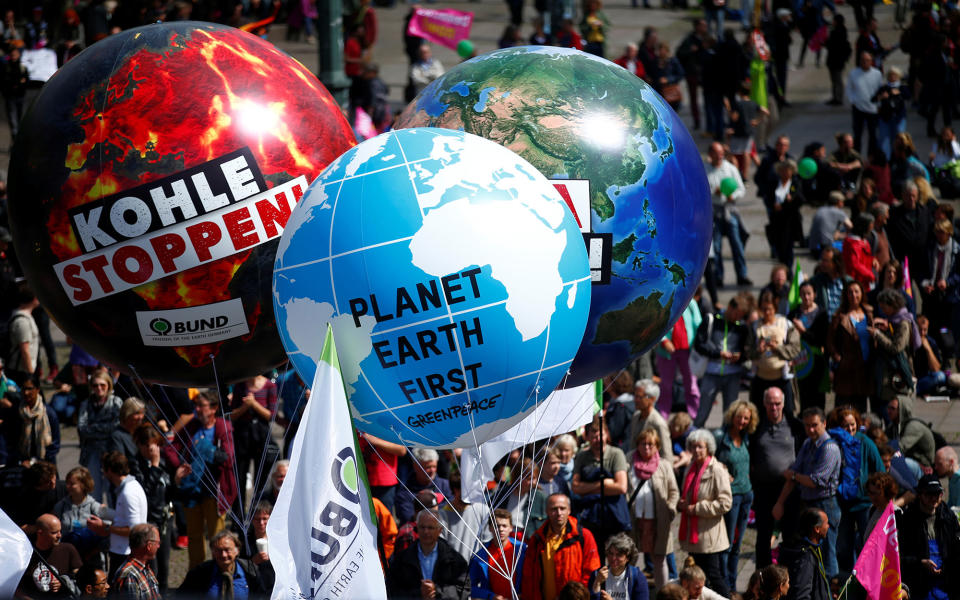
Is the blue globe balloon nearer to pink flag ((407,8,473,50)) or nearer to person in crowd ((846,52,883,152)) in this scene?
pink flag ((407,8,473,50))

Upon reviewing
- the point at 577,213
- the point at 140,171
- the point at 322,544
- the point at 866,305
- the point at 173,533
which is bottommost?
the point at 173,533

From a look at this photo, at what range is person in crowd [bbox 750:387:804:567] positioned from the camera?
11.6 metres

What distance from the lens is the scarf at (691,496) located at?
1101 centimetres

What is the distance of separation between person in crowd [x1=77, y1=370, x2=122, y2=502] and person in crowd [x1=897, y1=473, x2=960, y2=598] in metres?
6.82

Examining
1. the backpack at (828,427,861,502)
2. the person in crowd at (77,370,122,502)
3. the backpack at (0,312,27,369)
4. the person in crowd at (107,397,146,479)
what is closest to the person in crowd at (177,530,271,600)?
the person in crowd at (107,397,146,479)

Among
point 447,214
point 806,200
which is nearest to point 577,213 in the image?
point 447,214

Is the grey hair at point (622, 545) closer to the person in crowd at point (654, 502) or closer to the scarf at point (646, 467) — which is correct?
the person in crowd at point (654, 502)

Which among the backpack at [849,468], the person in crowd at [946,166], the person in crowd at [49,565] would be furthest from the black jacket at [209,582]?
the person in crowd at [946,166]

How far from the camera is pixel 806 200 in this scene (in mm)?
20141

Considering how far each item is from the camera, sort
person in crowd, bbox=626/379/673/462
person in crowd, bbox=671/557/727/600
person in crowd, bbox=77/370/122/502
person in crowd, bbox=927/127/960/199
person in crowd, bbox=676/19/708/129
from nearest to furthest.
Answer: person in crowd, bbox=671/557/727/600 → person in crowd, bbox=626/379/673/462 → person in crowd, bbox=77/370/122/502 → person in crowd, bbox=927/127/960/199 → person in crowd, bbox=676/19/708/129

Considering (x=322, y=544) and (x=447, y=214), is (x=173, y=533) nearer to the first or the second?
(x=322, y=544)

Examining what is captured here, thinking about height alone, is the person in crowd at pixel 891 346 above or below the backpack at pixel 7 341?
below

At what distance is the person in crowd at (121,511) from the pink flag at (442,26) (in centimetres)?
1085

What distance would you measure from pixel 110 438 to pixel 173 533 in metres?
1.04
